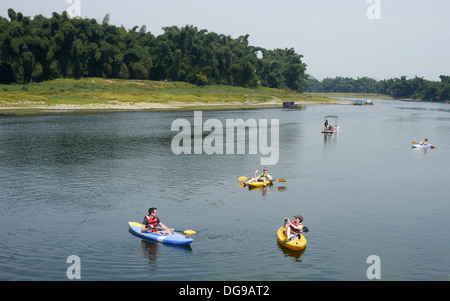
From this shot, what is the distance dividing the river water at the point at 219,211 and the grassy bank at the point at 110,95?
2559 inches

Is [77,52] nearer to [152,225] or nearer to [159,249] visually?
[152,225]

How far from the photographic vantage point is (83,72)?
526 feet

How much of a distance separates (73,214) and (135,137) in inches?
1698

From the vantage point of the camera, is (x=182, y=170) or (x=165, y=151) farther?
(x=165, y=151)

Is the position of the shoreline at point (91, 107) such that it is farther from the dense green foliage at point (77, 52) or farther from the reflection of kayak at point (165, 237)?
the reflection of kayak at point (165, 237)

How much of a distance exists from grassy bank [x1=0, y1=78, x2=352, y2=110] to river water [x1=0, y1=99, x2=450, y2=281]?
6501 centimetres

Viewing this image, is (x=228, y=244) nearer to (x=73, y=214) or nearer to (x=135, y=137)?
(x=73, y=214)

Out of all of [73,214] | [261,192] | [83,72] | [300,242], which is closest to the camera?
[300,242]

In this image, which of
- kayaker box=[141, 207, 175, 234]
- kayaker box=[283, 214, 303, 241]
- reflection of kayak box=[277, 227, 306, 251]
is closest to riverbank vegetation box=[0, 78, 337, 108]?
kayaker box=[141, 207, 175, 234]

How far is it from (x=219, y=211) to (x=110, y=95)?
114686 millimetres

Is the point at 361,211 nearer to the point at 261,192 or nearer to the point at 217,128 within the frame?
the point at 261,192
